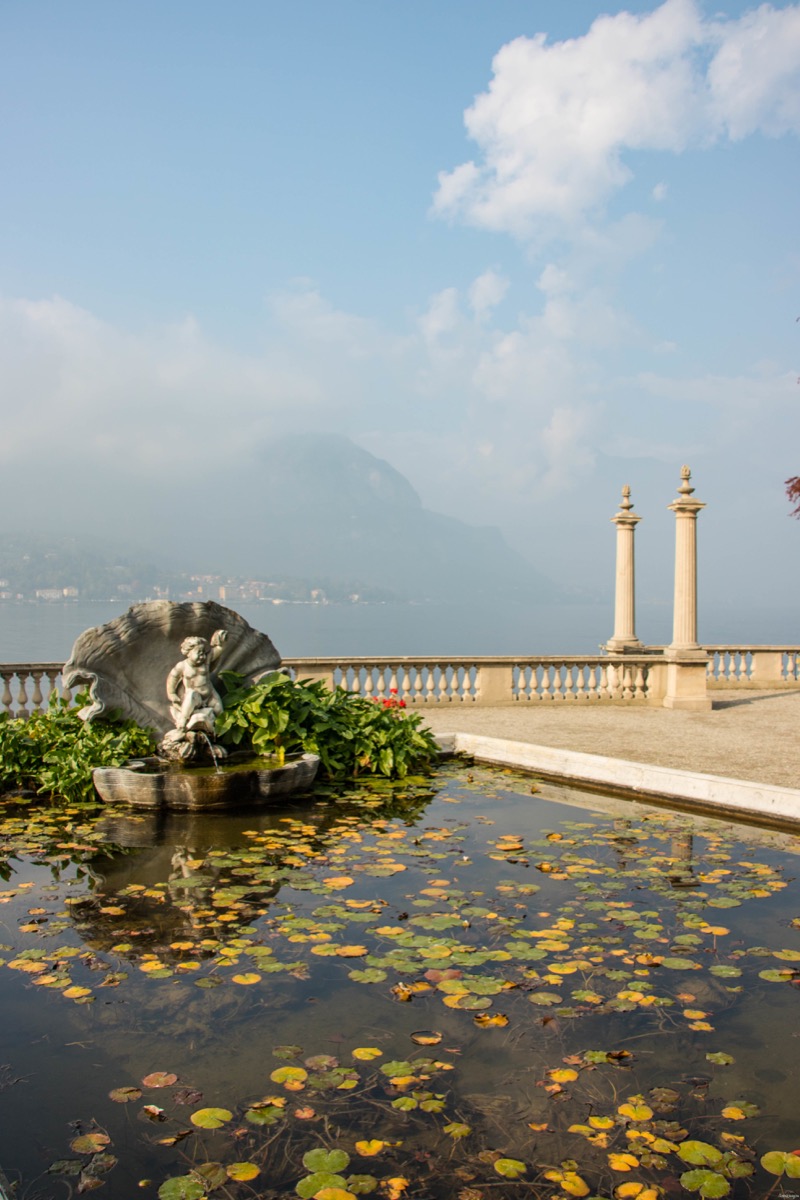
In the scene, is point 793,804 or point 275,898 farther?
point 793,804

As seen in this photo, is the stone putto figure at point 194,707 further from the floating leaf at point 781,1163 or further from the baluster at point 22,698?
the floating leaf at point 781,1163

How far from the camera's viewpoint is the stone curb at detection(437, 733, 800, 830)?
27.1 feet

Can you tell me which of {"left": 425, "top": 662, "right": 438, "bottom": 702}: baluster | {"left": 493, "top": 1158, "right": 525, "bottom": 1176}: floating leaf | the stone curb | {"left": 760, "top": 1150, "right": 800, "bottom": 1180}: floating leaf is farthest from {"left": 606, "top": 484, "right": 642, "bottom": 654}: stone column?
{"left": 493, "top": 1158, "right": 525, "bottom": 1176}: floating leaf

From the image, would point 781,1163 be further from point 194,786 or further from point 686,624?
point 686,624

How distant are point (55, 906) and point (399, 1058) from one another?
10.0ft

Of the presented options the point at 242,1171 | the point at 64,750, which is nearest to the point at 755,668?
the point at 64,750

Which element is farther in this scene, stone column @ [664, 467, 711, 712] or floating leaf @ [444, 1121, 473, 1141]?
stone column @ [664, 467, 711, 712]

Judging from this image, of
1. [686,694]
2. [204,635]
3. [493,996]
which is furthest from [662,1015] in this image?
[686,694]

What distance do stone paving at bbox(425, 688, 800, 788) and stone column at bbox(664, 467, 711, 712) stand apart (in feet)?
1.68

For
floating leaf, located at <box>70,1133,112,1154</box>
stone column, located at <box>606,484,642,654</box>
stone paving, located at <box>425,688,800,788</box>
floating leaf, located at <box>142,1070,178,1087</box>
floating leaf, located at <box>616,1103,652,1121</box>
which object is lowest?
floating leaf, located at <box>70,1133,112,1154</box>

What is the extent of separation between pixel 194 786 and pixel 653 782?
4525mm

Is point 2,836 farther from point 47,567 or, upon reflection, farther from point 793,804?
point 47,567

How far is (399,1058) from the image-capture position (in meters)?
4.06

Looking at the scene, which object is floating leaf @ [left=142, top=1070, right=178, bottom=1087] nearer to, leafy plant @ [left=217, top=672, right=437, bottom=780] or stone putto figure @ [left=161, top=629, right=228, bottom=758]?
stone putto figure @ [left=161, top=629, right=228, bottom=758]
